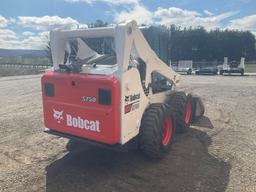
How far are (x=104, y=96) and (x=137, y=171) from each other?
139cm

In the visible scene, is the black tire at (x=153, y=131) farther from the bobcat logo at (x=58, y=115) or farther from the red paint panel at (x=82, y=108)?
the bobcat logo at (x=58, y=115)

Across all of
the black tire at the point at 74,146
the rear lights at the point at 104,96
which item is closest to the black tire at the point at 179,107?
the black tire at the point at 74,146

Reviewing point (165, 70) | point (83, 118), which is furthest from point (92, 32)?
point (165, 70)

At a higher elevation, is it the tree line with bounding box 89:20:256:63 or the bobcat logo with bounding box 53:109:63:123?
the tree line with bounding box 89:20:256:63

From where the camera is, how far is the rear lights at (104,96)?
4156 mm

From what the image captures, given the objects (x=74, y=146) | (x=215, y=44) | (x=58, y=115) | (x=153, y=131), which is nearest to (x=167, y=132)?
(x=153, y=131)

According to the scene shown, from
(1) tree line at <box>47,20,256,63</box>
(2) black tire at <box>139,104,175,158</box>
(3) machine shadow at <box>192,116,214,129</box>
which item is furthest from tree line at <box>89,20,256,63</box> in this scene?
(2) black tire at <box>139,104,175,158</box>

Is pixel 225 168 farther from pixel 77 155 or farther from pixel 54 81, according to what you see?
pixel 54 81

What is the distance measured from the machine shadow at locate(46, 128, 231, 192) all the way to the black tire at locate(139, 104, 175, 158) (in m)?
0.26

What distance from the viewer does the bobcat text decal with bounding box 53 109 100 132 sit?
4.40 metres

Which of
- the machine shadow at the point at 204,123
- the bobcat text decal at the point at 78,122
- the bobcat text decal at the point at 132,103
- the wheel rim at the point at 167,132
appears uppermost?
the bobcat text decal at the point at 132,103

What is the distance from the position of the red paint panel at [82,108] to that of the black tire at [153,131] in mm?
588

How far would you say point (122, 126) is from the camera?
4.29m

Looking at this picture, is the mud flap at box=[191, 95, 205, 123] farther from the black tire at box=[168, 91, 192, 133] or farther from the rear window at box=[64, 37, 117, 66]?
the rear window at box=[64, 37, 117, 66]
